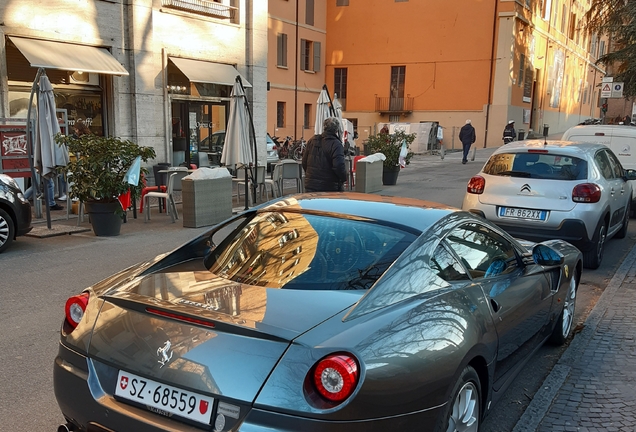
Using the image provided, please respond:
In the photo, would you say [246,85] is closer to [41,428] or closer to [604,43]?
[41,428]

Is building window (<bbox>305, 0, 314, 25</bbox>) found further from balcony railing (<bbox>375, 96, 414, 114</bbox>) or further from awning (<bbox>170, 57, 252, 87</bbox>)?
awning (<bbox>170, 57, 252, 87</bbox>)

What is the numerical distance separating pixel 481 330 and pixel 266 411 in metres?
1.39

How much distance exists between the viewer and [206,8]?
1681 centimetres

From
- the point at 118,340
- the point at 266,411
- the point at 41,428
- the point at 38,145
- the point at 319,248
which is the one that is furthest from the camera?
the point at 38,145

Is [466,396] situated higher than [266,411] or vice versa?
[266,411]

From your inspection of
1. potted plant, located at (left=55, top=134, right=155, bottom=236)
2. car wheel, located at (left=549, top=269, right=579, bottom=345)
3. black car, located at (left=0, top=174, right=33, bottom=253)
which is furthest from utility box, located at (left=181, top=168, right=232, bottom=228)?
car wheel, located at (left=549, top=269, right=579, bottom=345)

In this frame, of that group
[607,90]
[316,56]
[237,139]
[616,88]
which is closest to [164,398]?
[237,139]

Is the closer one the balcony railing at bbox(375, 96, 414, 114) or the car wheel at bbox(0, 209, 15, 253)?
the car wheel at bbox(0, 209, 15, 253)

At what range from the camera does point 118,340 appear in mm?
2635

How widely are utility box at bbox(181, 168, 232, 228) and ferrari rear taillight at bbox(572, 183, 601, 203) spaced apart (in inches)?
242

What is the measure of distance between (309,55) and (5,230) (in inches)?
1324

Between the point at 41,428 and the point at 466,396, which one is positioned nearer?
the point at 466,396

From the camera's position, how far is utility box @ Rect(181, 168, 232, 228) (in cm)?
1041

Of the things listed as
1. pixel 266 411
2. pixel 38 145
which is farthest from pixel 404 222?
pixel 38 145
